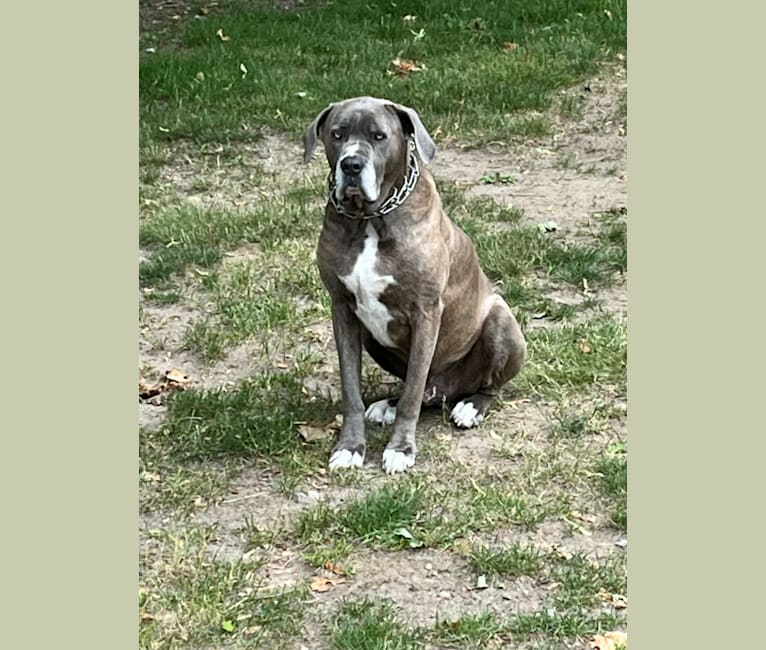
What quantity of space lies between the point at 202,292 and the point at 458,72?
4402 mm

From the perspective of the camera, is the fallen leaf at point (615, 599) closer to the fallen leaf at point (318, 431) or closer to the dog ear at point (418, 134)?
the fallen leaf at point (318, 431)

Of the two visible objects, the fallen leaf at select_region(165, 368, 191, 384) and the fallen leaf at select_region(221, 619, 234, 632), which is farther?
the fallen leaf at select_region(165, 368, 191, 384)

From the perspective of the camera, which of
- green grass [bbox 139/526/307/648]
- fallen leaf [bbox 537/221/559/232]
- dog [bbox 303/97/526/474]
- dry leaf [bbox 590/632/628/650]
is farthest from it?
fallen leaf [bbox 537/221/559/232]

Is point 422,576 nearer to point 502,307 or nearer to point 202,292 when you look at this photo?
point 502,307

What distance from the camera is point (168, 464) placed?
548 centimetres

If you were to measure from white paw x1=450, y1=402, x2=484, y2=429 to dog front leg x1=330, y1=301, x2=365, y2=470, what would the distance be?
47 centimetres

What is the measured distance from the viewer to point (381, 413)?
596 centimetres

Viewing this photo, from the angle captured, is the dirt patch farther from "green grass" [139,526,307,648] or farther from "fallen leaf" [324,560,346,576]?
"green grass" [139,526,307,648]

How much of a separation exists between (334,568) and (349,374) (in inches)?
45.0

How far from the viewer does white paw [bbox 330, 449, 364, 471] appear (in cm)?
544

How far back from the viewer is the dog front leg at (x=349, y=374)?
18.2 ft

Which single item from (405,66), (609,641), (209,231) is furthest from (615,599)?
(405,66)

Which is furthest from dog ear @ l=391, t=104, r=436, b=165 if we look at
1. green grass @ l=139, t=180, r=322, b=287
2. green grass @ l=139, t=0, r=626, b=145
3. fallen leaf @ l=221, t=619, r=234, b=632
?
green grass @ l=139, t=0, r=626, b=145

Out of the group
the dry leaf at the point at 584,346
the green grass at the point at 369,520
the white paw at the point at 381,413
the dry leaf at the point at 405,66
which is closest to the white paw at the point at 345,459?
the green grass at the point at 369,520
